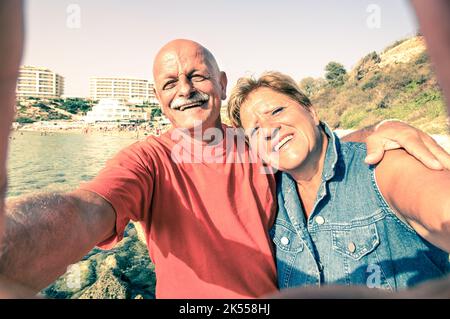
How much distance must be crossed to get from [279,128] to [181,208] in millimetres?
615

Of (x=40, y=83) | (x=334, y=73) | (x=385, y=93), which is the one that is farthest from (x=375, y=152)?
(x=40, y=83)

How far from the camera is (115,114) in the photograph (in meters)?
53.8

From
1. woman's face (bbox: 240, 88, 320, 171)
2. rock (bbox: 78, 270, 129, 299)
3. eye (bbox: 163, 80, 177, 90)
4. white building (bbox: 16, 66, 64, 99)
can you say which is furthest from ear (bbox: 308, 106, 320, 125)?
white building (bbox: 16, 66, 64, 99)

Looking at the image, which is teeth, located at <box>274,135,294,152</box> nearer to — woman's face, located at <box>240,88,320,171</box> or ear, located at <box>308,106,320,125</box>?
woman's face, located at <box>240,88,320,171</box>

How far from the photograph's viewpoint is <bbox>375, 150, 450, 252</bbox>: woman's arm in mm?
941

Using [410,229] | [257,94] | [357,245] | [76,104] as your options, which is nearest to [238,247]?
[357,245]

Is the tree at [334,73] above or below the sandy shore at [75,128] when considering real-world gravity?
above

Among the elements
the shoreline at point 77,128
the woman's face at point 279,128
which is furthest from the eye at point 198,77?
the shoreline at point 77,128

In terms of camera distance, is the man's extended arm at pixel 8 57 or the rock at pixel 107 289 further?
the rock at pixel 107 289

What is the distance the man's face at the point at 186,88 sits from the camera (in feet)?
6.35

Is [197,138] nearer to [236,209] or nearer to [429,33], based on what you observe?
[236,209]

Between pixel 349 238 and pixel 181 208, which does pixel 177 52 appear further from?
pixel 349 238

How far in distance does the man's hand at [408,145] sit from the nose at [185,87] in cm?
100

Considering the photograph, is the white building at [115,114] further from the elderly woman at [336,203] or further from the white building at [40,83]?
the elderly woman at [336,203]
